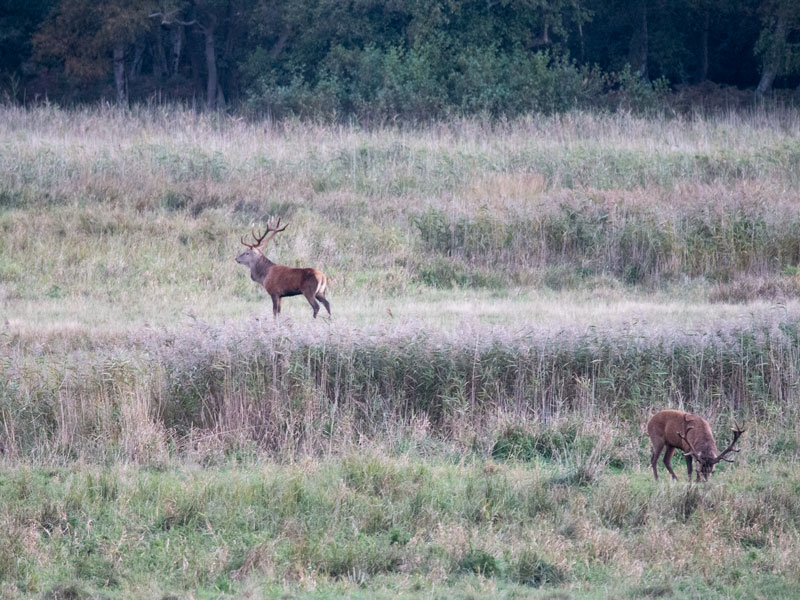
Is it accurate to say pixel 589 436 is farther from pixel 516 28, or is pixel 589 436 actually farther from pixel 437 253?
pixel 516 28

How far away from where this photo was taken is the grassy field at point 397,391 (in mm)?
6398

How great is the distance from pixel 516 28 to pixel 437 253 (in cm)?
2049

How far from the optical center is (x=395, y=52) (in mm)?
30828

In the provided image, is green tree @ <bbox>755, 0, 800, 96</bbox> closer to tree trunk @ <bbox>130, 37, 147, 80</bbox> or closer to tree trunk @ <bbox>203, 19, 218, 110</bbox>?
tree trunk @ <bbox>203, 19, 218, 110</bbox>

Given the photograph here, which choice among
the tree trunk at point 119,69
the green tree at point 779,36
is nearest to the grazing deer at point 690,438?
the green tree at point 779,36

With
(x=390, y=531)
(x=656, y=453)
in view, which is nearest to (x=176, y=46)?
(x=656, y=453)

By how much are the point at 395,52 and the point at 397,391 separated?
23303 mm

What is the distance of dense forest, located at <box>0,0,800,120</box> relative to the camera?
1185 inches

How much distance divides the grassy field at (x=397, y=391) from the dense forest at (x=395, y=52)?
11.9m

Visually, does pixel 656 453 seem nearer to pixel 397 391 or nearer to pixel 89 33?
pixel 397 391

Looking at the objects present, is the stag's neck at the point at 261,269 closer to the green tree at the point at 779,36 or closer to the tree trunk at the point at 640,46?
the green tree at the point at 779,36

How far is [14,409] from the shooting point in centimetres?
867

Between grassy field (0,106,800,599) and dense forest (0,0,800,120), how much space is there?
1192 centimetres

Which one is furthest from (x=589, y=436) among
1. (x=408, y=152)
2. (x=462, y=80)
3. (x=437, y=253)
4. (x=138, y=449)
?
(x=462, y=80)
